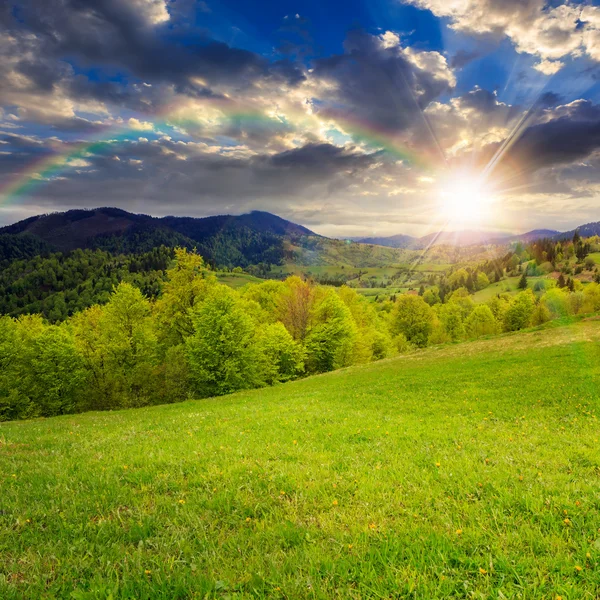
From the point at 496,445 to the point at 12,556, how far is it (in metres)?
11.9

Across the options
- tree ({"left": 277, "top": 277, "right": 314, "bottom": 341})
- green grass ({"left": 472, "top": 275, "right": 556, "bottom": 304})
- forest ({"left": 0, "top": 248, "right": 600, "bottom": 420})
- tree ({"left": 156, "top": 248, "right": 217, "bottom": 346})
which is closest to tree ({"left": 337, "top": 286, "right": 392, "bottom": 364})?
tree ({"left": 277, "top": 277, "right": 314, "bottom": 341})

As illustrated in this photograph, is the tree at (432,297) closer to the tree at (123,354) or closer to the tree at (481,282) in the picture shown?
the tree at (481,282)

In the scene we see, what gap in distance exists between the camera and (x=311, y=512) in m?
6.73

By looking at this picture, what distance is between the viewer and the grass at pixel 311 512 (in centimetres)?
480

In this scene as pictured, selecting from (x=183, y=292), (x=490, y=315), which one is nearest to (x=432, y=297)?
(x=490, y=315)

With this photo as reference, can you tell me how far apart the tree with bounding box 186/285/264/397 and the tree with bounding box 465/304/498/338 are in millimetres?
79230

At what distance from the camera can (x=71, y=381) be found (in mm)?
45875

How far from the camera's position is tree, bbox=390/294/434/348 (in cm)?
9100

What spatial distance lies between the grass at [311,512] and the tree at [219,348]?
2690 centimetres

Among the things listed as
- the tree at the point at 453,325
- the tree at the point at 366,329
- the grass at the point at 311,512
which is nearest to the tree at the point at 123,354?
the grass at the point at 311,512

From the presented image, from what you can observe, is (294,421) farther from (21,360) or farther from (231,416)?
(21,360)

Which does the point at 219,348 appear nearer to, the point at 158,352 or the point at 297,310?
the point at 158,352

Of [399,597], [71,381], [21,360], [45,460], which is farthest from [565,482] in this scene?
[21,360]

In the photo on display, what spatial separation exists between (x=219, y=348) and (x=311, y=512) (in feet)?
120
